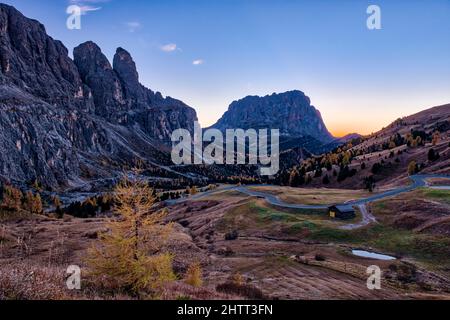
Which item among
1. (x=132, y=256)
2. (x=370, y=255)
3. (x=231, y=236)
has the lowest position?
(x=231, y=236)

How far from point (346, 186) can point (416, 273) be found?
3266 inches

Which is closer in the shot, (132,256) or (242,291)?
(132,256)

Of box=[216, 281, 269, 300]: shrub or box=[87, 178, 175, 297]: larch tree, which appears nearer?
box=[87, 178, 175, 297]: larch tree

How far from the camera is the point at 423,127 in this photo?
192 metres

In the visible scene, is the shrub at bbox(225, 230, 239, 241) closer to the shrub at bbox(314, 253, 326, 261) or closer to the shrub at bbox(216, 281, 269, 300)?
the shrub at bbox(314, 253, 326, 261)

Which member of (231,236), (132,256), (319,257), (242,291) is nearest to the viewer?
(132,256)

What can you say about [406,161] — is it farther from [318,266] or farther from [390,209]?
[318,266]

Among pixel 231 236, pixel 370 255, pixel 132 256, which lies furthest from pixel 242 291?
pixel 231 236

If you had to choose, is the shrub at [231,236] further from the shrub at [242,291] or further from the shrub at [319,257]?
the shrub at [242,291]

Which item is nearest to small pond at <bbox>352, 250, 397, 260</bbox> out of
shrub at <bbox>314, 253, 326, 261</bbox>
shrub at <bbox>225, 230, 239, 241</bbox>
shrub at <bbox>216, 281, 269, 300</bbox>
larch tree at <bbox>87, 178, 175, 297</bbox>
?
shrub at <bbox>314, 253, 326, 261</bbox>

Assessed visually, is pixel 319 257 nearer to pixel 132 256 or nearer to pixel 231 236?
pixel 231 236

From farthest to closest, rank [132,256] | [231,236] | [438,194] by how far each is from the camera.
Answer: [438,194] → [231,236] → [132,256]

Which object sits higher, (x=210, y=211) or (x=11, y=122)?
(x=11, y=122)
